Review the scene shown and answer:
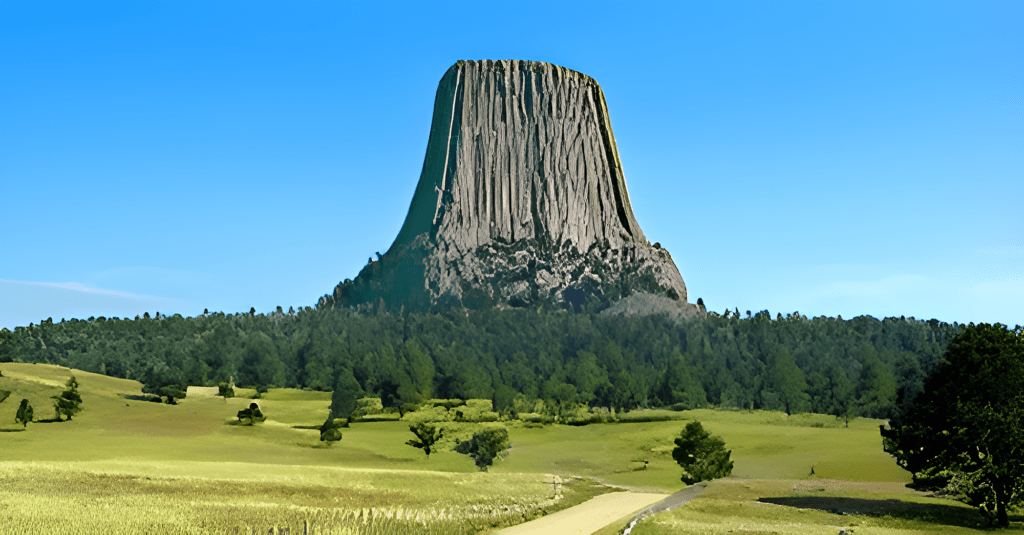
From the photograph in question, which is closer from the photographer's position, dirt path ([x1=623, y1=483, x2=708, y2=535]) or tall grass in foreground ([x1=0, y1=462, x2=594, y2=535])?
tall grass in foreground ([x1=0, y1=462, x2=594, y2=535])

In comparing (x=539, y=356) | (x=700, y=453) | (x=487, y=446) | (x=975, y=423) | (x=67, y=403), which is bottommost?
(x=487, y=446)

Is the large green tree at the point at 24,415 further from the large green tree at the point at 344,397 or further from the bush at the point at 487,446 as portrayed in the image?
the bush at the point at 487,446

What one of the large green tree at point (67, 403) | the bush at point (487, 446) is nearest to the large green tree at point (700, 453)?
the bush at point (487, 446)

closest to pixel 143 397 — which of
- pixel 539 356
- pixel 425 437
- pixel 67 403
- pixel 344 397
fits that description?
pixel 67 403

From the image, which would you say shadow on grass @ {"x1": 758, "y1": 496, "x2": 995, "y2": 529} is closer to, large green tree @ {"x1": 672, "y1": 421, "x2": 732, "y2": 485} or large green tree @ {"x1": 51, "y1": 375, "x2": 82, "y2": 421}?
large green tree @ {"x1": 672, "y1": 421, "x2": 732, "y2": 485}

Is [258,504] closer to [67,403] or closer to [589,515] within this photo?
[589,515]

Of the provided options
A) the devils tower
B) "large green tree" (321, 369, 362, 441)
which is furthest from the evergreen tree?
"large green tree" (321, 369, 362, 441)
